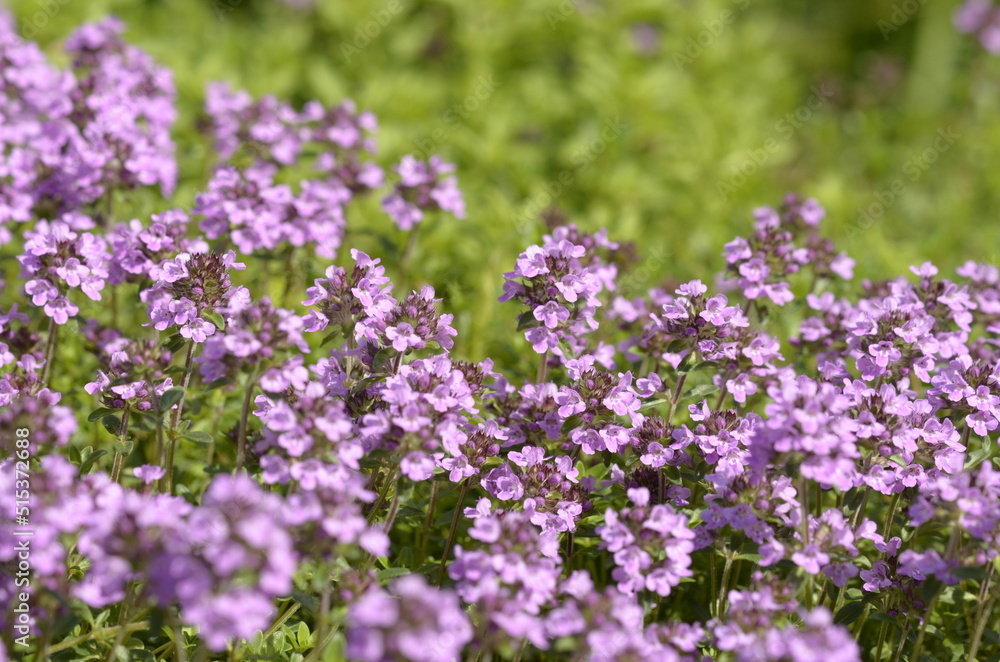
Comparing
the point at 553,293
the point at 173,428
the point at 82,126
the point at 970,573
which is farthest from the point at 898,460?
the point at 82,126

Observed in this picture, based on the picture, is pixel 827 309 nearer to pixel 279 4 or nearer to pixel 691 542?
pixel 691 542

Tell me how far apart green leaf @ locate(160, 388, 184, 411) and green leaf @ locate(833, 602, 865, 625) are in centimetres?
277

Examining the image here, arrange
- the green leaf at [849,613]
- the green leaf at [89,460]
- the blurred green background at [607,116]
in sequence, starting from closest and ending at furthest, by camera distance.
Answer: the green leaf at [89,460]
the green leaf at [849,613]
the blurred green background at [607,116]

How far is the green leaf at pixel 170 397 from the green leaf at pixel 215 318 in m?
0.31

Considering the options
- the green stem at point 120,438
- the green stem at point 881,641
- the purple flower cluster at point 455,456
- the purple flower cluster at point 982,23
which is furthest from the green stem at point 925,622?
the purple flower cluster at point 982,23

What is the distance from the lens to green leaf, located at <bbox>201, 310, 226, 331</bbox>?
11.7ft

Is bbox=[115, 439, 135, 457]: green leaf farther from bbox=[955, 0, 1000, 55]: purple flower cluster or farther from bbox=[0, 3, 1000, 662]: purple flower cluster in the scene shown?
bbox=[955, 0, 1000, 55]: purple flower cluster

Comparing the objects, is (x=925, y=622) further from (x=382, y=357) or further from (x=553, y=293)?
(x=382, y=357)

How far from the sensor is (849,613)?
142 inches

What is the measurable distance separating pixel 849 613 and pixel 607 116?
17.7ft

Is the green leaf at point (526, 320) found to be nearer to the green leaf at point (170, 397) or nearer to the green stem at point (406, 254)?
the green leaf at point (170, 397)

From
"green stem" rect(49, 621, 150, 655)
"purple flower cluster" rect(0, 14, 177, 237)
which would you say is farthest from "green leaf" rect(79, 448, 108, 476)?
"purple flower cluster" rect(0, 14, 177, 237)

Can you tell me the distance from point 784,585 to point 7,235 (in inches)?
159

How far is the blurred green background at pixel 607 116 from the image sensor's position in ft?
23.0
